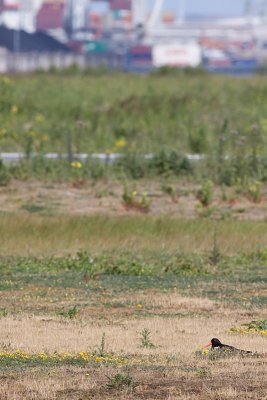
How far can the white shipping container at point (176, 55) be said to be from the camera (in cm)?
14875

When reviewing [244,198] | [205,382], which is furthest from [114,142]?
[205,382]

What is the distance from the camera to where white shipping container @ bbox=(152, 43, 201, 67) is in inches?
5856

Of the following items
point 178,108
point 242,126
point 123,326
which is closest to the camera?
point 123,326

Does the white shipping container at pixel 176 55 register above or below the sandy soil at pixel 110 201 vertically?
above

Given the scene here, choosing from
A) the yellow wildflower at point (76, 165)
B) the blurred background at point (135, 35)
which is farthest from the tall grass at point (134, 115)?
the blurred background at point (135, 35)

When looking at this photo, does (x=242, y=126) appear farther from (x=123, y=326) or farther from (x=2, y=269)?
(x=123, y=326)

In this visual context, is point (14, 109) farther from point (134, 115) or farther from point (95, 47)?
point (95, 47)

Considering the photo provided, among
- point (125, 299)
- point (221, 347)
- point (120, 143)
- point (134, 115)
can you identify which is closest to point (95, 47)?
point (134, 115)

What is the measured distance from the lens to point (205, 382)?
8.91 m

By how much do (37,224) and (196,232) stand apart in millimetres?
2647

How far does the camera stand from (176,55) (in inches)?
5940

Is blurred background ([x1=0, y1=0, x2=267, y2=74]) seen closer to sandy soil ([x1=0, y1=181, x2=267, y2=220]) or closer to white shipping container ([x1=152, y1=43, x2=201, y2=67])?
white shipping container ([x1=152, y1=43, x2=201, y2=67])

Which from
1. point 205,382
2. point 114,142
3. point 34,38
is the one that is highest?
point 34,38

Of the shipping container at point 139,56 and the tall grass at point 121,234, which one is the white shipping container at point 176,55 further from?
the tall grass at point 121,234
